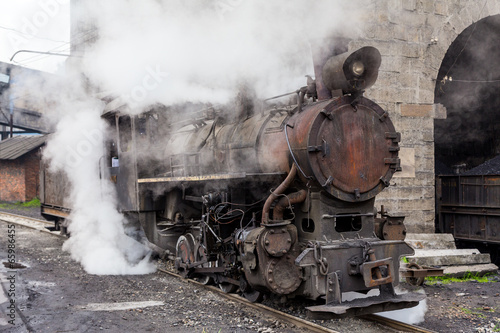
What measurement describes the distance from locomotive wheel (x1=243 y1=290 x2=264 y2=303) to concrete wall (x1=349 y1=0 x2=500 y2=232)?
371 cm

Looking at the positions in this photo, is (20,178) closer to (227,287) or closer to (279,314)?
(227,287)

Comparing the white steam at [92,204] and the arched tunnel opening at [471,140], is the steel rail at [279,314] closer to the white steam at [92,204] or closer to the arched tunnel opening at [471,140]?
the white steam at [92,204]

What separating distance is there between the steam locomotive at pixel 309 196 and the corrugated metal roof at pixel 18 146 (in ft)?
58.6

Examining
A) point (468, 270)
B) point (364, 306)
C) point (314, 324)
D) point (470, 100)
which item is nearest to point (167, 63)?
point (314, 324)

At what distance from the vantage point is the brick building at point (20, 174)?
23047 mm

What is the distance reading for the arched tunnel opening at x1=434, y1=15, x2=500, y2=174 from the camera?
11320mm

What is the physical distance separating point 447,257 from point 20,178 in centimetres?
2116

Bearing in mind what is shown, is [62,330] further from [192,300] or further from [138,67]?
[138,67]

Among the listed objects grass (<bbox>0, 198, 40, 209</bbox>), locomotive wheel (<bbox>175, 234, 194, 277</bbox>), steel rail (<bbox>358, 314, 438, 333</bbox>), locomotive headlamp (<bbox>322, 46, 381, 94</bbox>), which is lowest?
grass (<bbox>0, 198, 40, 209</bbox>)

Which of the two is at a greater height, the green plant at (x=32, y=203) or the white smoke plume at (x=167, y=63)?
the white smoke plume at (x=167, y=63)

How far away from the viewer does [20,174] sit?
76.0 feet

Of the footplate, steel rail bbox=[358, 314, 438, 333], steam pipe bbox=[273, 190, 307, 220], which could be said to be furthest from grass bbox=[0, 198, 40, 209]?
the footplate

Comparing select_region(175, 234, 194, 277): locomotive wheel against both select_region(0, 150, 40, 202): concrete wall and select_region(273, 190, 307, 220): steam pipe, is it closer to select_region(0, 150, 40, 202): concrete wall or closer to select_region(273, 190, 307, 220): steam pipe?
select_region(273, 190, 307, 220): steam pipe

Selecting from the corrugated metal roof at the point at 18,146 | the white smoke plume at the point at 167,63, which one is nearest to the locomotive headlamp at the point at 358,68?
the white smoke plume at the point at 167,63
